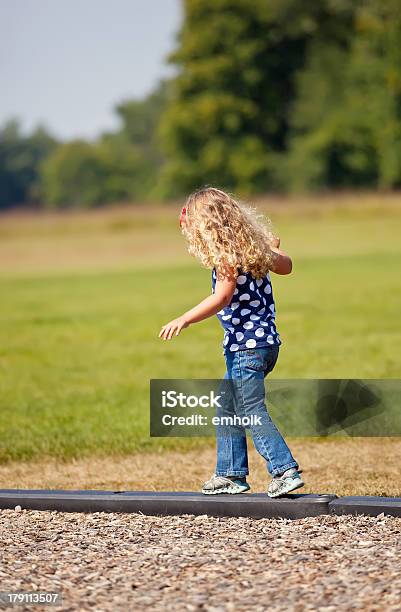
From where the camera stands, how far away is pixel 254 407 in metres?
5.25

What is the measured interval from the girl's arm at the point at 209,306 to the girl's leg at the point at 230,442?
370mm

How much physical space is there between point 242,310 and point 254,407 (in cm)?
49

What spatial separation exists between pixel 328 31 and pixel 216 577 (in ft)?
212

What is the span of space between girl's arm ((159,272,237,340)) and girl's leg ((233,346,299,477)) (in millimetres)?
308

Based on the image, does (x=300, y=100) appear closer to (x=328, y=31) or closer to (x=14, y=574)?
(x=328, y=31)

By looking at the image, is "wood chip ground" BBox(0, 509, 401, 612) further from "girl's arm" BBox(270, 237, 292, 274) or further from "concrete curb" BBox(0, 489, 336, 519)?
"girl's arm" BBox(270, 237, 292, 274)

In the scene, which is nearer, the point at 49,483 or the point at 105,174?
the point at 49,483

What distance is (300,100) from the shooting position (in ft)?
216

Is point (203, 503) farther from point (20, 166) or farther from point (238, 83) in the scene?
point (20, 166)

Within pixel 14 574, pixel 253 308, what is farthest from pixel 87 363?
pixel 14 574

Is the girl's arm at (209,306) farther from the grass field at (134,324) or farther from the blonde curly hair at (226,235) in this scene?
the grass field at (134,324)

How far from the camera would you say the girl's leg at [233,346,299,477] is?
206 inches

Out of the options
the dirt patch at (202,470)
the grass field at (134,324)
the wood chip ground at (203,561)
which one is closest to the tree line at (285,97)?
the grass field at (134,324)

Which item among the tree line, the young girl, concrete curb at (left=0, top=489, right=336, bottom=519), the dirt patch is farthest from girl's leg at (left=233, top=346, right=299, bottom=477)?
the tree line
